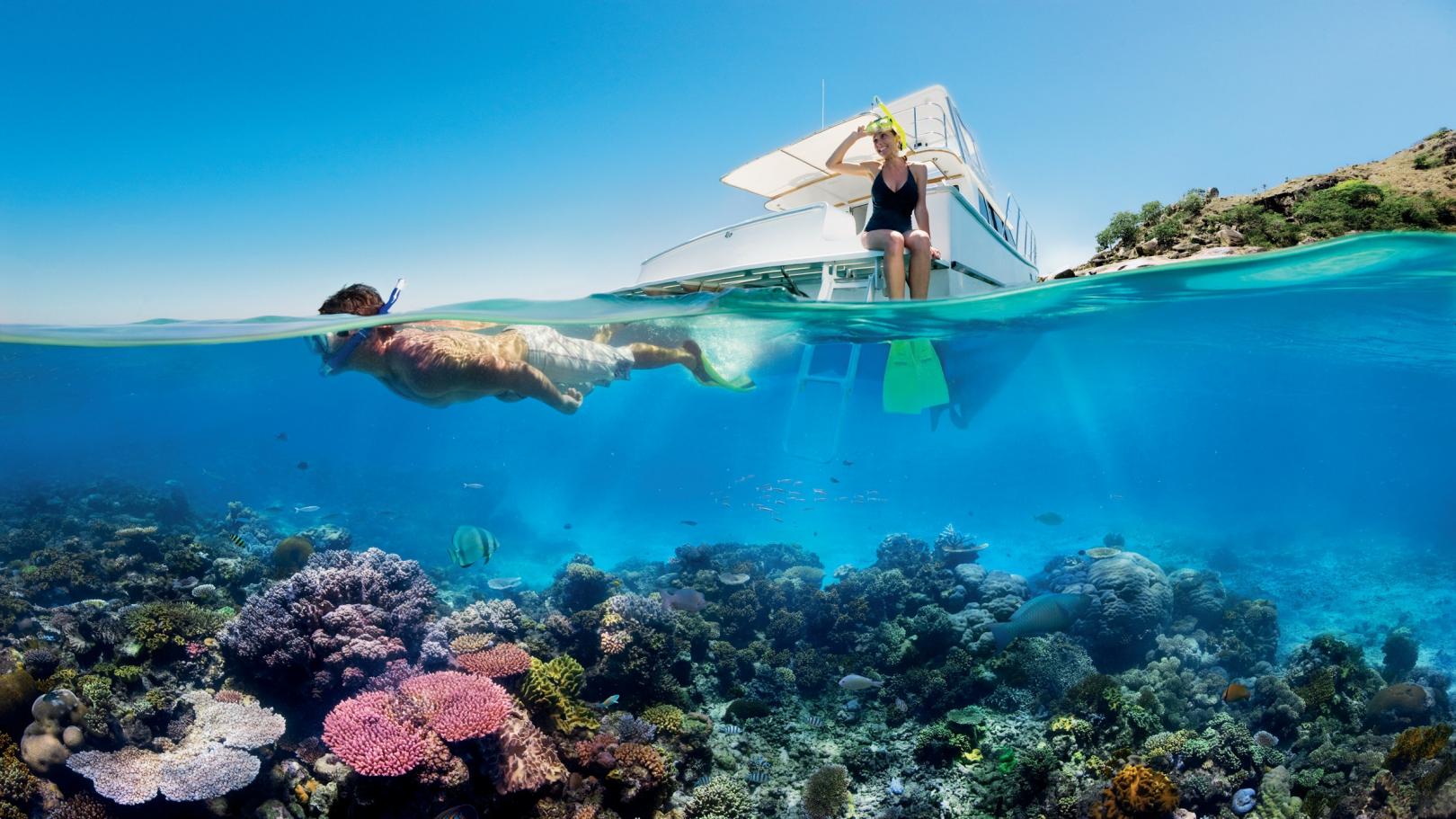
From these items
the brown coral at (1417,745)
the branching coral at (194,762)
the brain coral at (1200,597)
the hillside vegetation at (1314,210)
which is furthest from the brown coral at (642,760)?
the hillside vegetation at (1314,210)

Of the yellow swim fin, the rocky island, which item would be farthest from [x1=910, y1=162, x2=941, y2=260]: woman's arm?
the yellow swim fin

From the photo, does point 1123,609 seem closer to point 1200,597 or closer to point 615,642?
point 1200,597

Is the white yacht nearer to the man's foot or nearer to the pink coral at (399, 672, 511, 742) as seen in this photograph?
the man's foot

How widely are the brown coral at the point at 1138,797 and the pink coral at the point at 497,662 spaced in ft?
18.6

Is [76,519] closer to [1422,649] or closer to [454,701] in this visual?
[454,701]

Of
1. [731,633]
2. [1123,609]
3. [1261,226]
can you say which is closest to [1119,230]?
[1261,226]

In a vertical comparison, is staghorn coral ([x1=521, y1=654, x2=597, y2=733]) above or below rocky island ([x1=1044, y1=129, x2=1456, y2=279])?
below

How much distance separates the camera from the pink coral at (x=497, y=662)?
605cm

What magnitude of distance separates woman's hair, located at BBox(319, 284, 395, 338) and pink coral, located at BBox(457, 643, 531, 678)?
3529mm

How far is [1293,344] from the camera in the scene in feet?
51.1

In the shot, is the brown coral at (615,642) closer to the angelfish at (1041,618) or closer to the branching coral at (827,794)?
the branching coral at (827,794)

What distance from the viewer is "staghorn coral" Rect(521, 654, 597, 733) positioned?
6012 millimetres

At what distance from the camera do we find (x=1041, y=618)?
9.09 meters

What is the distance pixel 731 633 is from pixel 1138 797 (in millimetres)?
5413
